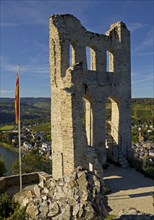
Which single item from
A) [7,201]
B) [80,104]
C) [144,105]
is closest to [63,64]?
[80,104]

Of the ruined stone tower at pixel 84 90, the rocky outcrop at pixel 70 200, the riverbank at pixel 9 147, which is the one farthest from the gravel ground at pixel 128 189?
the riverbank at pixel 9 147

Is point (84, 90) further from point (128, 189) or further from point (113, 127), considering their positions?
point (128, 189)

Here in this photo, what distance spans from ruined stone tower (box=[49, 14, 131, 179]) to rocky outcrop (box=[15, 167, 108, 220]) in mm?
5293

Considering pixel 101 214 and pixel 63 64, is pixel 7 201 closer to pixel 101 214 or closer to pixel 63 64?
pixel 101 214

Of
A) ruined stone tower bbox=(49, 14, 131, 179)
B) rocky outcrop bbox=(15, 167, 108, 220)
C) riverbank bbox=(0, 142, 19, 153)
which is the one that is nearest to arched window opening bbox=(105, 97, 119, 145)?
ruined stone tower bbox=(49, 14, 131, 179)

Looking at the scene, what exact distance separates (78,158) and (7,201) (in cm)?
413

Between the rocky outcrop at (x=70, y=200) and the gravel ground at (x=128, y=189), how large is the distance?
2.91 meters

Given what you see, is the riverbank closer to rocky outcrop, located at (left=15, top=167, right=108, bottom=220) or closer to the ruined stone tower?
the ruined stone tower

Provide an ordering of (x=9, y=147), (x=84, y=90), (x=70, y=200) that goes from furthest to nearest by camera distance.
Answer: (x=9, y=147)
(x=84, y=90)
(x=70, y=200)

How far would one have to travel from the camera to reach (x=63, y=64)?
1498cm

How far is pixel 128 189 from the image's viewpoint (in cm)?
1359

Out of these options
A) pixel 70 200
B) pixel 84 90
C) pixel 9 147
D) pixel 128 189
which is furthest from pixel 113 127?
pixel 9 147

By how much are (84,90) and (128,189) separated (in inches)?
230

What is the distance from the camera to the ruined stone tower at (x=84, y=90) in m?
Result: 13.4
